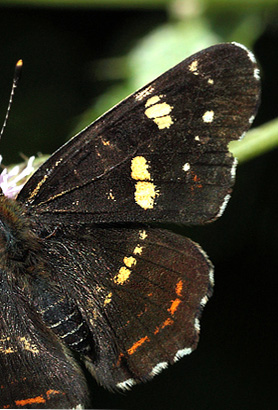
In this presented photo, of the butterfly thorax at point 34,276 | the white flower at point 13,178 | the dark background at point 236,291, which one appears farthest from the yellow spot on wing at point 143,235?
the dark background at point 236,291

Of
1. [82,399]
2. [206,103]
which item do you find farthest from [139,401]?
[206,103]

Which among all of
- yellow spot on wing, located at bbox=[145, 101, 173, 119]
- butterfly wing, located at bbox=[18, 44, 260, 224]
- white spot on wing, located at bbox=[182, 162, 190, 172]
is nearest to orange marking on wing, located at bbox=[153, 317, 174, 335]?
butterfly wing, located at bbox=[18, 44, 260, 224]

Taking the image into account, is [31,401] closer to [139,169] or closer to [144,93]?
[139,169]

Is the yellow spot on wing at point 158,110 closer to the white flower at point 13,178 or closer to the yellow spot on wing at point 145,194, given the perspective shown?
the yellow spot on wing at point 145,194

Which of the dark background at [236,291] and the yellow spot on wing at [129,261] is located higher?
the yellow spot on wing at [129,261]

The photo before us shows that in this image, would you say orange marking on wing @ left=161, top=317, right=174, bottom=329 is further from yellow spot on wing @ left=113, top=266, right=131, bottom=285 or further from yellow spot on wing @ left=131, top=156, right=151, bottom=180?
yellow spot on wing @ left=131, top=156, right=151, bottom=180

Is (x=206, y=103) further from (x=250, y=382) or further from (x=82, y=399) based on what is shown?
(x=250, y=382)

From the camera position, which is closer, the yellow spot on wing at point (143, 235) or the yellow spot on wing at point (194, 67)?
the yellow spot on wing at point (194, 67)
